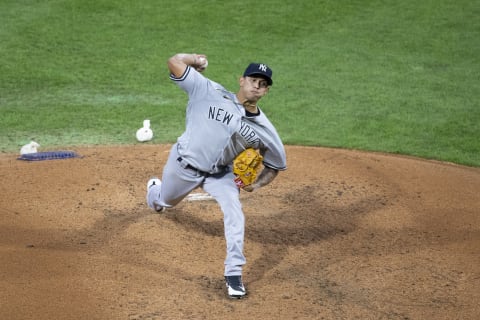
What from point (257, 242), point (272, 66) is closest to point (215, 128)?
point (257, 242)

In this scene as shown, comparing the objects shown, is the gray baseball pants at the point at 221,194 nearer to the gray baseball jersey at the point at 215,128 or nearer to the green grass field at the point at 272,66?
the gray baseball jersey at the point at 215,128

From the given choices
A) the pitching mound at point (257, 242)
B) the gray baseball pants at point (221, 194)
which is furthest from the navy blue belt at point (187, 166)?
the pitching mound at point (257, 242)

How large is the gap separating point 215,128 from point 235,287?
122cm

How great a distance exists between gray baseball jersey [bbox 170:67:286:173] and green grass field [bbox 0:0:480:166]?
344cm

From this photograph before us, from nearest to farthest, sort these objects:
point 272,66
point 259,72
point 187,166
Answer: point 259,72 < point 187,166 < point 272,66

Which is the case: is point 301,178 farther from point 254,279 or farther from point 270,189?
point 254,279

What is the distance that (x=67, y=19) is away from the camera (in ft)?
44.6

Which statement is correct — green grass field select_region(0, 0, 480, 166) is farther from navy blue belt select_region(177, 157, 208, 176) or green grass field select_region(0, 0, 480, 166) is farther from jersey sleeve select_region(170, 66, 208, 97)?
jersey sleeve select_region(170, 66, 208, 97)

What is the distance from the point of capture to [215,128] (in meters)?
6.51

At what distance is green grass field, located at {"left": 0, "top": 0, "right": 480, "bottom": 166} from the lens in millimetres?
10453

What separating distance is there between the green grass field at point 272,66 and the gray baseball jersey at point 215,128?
3.44m

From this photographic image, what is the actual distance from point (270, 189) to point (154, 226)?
61.0 inches

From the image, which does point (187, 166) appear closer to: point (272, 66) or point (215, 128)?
point (215, 128)

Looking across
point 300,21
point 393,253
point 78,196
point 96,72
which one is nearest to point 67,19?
point 96,72
